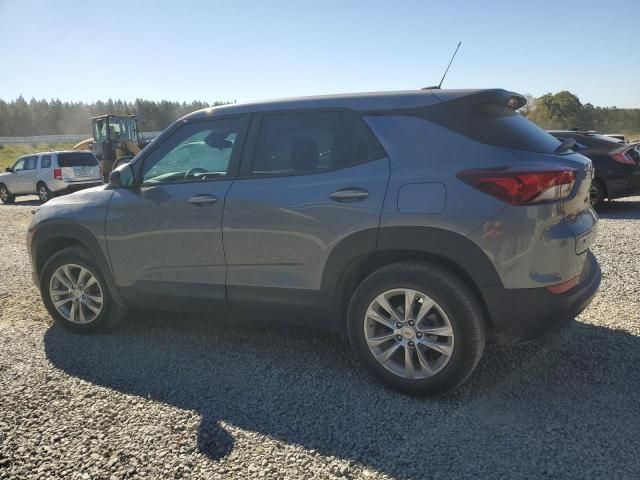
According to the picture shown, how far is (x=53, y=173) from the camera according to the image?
16.8 m

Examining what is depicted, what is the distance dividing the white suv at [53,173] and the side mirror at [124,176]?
47.9 feet

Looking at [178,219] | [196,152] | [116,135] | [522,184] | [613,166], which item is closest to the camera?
[522,184]

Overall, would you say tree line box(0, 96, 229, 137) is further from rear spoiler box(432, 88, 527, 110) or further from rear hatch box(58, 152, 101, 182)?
rear spoiler box(432, 88, 527, 110)

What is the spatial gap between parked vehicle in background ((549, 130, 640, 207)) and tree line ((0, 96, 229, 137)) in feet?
265

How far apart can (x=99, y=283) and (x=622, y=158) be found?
9.44m

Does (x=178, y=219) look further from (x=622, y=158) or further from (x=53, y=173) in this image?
(x=53, y=173)

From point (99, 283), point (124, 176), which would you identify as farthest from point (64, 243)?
point (124, 176)

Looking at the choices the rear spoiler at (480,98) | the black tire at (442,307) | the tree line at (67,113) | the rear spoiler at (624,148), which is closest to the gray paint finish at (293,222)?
the black tire at (442,307)

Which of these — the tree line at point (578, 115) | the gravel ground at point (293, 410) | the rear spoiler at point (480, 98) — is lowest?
the gravel ground at point (293, 410)

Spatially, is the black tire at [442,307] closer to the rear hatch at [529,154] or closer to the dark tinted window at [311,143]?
the rear hatch at [529,154]

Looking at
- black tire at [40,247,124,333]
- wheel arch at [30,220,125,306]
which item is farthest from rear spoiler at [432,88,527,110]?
black tire at [40,247,124,333]

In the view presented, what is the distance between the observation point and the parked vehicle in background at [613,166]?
9.56 m

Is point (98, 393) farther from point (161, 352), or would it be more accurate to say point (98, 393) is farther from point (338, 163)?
point (338, 163)

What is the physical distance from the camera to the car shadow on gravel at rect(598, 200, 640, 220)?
9500 mm
